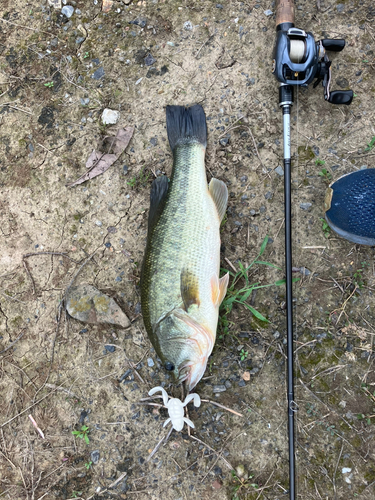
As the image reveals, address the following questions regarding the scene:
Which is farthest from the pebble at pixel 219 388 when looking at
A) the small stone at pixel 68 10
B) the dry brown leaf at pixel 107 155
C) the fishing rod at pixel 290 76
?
the small stone at pixel 68 10

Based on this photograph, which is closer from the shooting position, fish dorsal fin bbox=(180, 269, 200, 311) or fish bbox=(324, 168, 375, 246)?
fish bbox=(324, 168, 375, 246)

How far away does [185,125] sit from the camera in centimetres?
316

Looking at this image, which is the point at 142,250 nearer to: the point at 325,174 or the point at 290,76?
the point at 325,174

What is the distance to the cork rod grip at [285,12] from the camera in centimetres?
296

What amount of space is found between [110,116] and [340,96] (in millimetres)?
2140

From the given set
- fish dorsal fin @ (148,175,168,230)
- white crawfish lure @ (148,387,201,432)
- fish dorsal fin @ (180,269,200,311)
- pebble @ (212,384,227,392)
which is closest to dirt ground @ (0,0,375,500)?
pebble @ (212,384,227,392)

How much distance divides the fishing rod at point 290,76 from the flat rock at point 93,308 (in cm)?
155

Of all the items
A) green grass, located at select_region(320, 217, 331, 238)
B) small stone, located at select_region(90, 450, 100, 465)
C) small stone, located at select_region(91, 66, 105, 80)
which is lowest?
small stone, located at select_region(90, 450, 100, 465)

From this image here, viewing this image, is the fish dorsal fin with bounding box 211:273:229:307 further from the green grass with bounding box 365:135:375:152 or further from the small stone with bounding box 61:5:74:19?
the small stone with bounding box 61:5:74:19

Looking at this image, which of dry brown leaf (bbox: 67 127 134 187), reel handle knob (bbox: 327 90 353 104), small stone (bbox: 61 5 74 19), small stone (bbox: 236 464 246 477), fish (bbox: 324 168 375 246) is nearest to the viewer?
fish (bbox: 324 168 375 246)

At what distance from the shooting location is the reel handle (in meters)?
2.96

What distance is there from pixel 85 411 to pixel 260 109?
333cm

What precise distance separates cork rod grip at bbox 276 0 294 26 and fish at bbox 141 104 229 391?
4.50 ft

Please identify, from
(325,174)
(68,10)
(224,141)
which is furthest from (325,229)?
(68,10)
